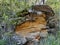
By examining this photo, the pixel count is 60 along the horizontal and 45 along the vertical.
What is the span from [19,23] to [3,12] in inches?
44.6

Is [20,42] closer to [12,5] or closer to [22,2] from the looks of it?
[12,5]

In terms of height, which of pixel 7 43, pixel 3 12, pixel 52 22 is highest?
pixel 3 12

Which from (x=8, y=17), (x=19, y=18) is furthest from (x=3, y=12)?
(x=19, y=18)

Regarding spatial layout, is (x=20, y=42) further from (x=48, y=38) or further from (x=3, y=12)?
(x=3, y=12)

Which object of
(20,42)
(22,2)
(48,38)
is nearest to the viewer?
(20,42)

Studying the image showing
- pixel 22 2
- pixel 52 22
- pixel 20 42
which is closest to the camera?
pixel 20 42

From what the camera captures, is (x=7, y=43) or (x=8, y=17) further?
(x=8, y=17)

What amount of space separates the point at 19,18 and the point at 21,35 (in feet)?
2.31

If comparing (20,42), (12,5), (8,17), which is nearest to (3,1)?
(12,5)

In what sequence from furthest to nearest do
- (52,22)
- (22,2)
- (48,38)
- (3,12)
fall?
(22,2), (3,12), (52,22), (48,38)

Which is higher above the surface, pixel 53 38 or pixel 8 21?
pixel 8 21

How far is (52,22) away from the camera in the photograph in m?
5.38

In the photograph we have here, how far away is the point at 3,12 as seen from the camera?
583cm

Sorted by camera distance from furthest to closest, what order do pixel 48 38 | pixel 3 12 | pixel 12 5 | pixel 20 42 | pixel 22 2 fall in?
pixel 22 2
pixel 12 5
pixel 3 12
pixel 48 38
pixel 20 42
